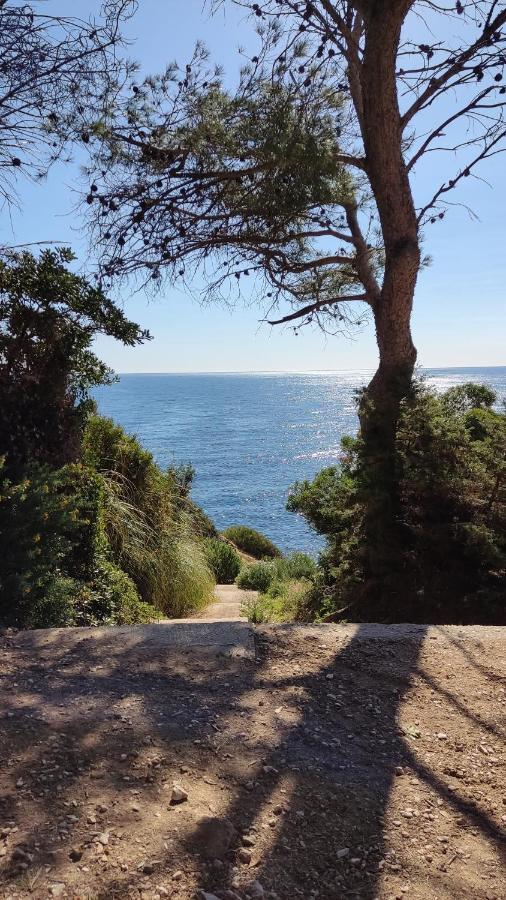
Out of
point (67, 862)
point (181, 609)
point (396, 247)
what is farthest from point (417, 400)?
point (181, 609)

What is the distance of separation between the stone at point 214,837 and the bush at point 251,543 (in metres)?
16.7

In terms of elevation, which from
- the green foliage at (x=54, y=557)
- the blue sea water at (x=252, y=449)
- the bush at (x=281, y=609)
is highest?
the green foliage at (x=54, y=557)

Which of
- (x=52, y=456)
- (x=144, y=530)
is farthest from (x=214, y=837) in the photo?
(x=144, y=530)

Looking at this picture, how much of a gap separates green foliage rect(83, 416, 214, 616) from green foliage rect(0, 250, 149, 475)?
6.97 ft

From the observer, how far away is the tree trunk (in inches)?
207

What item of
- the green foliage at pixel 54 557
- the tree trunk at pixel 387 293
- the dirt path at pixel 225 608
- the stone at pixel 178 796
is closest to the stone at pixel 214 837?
the stone at pixel 178 796

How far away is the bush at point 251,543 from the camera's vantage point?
61.1 ft

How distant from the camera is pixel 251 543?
18719 millimetres

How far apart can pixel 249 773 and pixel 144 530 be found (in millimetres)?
6771

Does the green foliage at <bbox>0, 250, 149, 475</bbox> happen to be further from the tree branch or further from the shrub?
the shrub

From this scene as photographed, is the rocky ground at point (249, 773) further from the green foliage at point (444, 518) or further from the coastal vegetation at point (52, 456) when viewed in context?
the green foliage at point (444, 518)

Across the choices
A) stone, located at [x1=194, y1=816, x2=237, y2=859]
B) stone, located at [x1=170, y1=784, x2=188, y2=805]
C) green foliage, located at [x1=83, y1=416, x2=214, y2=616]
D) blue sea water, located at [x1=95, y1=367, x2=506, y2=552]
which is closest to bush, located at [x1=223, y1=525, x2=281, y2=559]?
blue sea water, located at [x1=95, y1=367, x2=506, y2=552]

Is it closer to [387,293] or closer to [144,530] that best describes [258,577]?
[144,530]

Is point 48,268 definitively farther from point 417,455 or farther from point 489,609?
point 489,609
